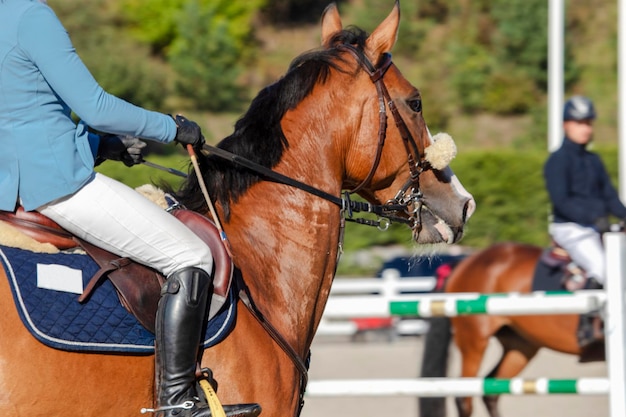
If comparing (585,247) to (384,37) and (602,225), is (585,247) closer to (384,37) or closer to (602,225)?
(602,225)

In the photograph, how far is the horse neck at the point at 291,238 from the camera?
375 cm

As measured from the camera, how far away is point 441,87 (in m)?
32.7

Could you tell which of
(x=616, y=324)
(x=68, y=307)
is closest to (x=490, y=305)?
(x=616, y=324)

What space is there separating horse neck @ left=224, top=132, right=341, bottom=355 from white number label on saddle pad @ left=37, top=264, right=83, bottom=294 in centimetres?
71

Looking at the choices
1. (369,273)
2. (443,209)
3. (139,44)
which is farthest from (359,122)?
(139,44)

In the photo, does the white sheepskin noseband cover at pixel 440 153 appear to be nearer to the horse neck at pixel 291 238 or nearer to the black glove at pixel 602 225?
the horse neck at pixel 291 238

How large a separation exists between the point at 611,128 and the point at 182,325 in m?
29.1

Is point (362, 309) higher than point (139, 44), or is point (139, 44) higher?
point (139, 44)

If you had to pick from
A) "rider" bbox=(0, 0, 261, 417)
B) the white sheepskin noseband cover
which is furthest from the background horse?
"rider" bbox=(0, 0, 261, 417)

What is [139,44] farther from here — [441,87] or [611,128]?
[611,128]

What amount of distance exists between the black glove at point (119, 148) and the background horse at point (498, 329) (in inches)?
188

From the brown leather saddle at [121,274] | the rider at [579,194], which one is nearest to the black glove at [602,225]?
the rider at [579,194]

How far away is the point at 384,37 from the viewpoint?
12.6ft

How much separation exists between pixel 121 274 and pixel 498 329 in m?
5.45
